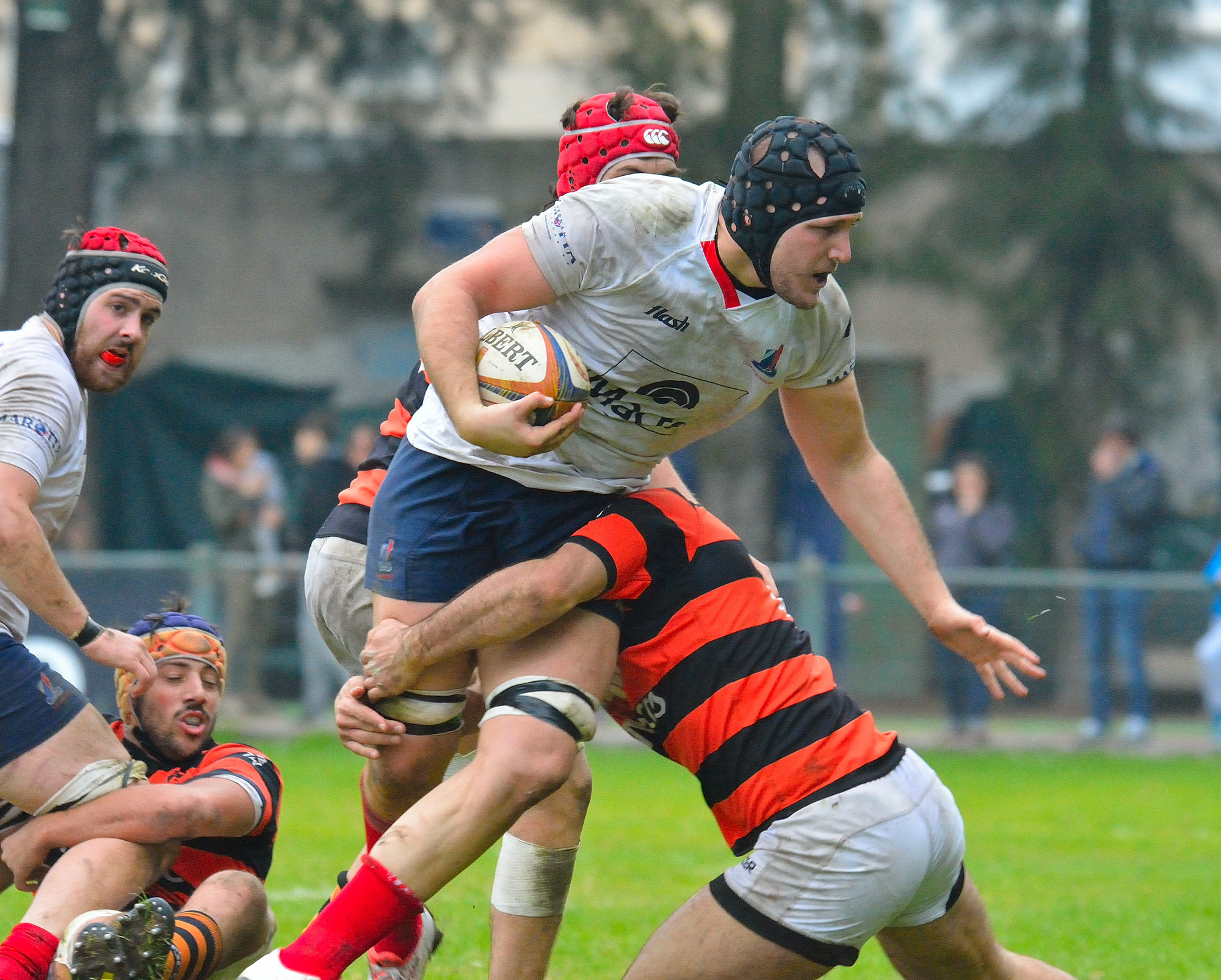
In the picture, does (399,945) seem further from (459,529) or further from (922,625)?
(922,625)

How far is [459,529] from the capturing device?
13.7ft

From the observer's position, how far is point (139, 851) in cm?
430

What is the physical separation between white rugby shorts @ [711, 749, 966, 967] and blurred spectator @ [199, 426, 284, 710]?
26.4ft

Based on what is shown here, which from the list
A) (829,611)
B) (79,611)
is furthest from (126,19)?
(79,611)

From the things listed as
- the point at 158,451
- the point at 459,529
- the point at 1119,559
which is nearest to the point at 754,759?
the point at 459,529

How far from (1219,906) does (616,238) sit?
4156 millimetres

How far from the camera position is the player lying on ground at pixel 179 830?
12.9ft

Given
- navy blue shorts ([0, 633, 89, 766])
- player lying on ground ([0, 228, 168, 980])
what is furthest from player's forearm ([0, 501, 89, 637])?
navy blue shorts ([0, 633, 89, 766])

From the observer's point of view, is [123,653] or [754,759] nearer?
[754,759]

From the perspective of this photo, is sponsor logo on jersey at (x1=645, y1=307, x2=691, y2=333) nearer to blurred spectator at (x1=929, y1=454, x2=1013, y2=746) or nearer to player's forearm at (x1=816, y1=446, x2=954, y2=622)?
player's forearm at (x1=816, y1=446, x2=954, y2=622)

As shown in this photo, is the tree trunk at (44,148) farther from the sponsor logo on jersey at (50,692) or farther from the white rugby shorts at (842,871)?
the white rugby shorts at (842,871)

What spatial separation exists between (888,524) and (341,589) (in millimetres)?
1557

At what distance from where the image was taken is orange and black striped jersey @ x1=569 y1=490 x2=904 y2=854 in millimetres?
3963

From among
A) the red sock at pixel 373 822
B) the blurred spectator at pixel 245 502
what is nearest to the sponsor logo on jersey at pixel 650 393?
the red sock at pixel 373 822
